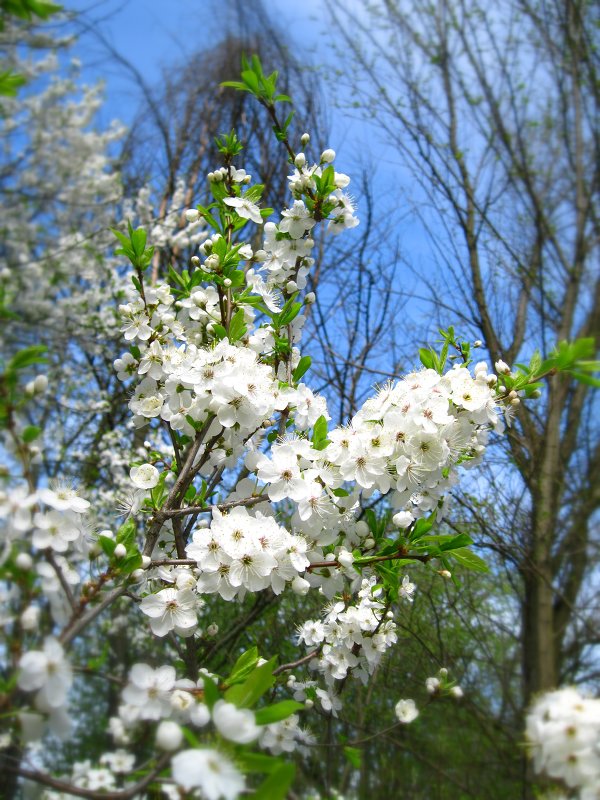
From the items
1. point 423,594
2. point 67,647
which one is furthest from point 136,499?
point 423,594

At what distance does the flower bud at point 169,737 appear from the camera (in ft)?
2.77

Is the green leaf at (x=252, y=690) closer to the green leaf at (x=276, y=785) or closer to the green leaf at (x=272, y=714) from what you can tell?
the green leaf at (x=272, y=714)

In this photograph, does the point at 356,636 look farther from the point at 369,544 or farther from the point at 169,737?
the point at 169,737

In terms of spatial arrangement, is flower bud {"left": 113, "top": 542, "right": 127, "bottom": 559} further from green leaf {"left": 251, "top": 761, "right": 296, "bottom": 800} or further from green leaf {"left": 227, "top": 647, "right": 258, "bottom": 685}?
green leaf {"left": 251, "top": 761, "right": 296, "bottom": 800}

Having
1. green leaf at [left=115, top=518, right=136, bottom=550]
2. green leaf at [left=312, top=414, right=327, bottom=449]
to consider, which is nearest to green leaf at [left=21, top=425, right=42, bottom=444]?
green leaf at [left=115, top=518, right=136, bottom=550]

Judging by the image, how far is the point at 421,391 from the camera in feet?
5.20

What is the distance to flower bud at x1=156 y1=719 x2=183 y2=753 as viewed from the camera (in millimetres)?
843

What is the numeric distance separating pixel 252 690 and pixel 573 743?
497 millimetres

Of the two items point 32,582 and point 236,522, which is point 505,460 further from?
point 32,582

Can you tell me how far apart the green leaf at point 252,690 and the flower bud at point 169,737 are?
0.56 feet

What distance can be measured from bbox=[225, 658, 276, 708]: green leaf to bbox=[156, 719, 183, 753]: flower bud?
170 millimetres

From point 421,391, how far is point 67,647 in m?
1.00

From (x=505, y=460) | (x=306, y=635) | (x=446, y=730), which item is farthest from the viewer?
(x=446, y=730)

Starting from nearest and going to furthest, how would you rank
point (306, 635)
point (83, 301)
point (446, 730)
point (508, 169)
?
point (306, 635) → point (446, 730) → point (508, 169) → point (83, 301)
